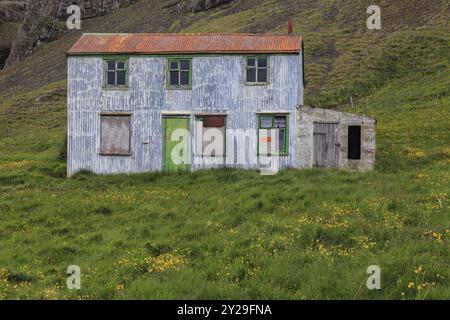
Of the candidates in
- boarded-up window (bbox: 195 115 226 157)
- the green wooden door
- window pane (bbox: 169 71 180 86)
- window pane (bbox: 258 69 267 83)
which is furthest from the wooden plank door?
window pane (bbox: 169 71 180 86)

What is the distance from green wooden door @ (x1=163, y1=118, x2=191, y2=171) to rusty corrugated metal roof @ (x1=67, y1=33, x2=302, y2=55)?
3612 mm

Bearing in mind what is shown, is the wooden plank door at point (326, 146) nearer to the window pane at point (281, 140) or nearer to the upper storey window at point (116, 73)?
the window pane at point (281, 140)

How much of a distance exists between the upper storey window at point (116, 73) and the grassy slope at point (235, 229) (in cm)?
487

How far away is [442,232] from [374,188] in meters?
5.31

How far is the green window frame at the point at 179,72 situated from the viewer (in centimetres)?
2511

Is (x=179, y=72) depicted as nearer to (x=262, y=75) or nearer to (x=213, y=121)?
(x=213, y=121)

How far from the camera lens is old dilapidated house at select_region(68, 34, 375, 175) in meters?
24.2

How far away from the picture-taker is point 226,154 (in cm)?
2458

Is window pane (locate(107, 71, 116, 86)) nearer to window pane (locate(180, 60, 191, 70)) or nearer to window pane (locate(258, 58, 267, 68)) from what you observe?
window pane (locate(180, 60, 191, 70))

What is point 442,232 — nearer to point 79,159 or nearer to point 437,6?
point 79,159

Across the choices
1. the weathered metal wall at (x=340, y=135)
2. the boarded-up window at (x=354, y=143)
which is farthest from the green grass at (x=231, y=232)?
the boarded-up window at (x=354, y=143)

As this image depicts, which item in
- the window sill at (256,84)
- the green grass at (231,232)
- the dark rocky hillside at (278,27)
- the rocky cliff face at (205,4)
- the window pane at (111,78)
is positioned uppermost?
the rocky cliff face at (205,4)

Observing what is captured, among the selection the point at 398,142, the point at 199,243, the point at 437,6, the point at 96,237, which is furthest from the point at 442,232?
the point at 437,6

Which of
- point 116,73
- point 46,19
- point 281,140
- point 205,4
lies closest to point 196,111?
point 281,140
